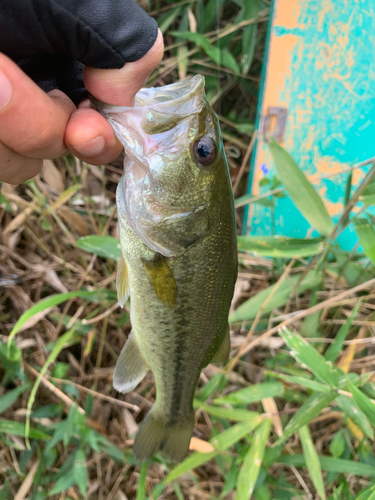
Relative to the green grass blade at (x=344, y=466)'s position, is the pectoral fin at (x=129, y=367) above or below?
above

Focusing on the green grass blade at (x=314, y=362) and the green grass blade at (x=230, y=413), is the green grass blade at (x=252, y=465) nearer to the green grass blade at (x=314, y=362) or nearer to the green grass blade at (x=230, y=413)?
the green grass blade at (x=230, y=413)

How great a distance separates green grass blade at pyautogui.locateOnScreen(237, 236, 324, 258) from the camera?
1744 millimetres

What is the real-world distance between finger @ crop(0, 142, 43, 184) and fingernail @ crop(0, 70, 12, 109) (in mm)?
209

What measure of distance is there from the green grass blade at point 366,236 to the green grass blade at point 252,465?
97 cm

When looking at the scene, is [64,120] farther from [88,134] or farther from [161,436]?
[161,436]

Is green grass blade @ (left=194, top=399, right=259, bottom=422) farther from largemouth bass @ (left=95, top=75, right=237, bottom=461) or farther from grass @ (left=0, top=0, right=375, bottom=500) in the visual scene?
largemouth bass @ (left=95, top=75, right=237, bottom=461)

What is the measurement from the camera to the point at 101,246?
1856 mm

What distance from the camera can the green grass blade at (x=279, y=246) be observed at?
174cm

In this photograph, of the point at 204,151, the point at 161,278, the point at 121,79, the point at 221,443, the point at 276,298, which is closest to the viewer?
the point at 121,79

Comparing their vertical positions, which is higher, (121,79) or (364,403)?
(121,79)

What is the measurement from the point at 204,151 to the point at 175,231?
0.28m

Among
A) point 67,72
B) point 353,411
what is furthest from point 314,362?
point 67,72

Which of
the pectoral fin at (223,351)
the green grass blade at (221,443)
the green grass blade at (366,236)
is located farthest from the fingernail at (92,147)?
the green grass blade at (221,443)

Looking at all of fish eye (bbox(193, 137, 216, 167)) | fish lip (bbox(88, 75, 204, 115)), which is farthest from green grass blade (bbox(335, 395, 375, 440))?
fish lip (bbox(88, 75, 204, 115))
